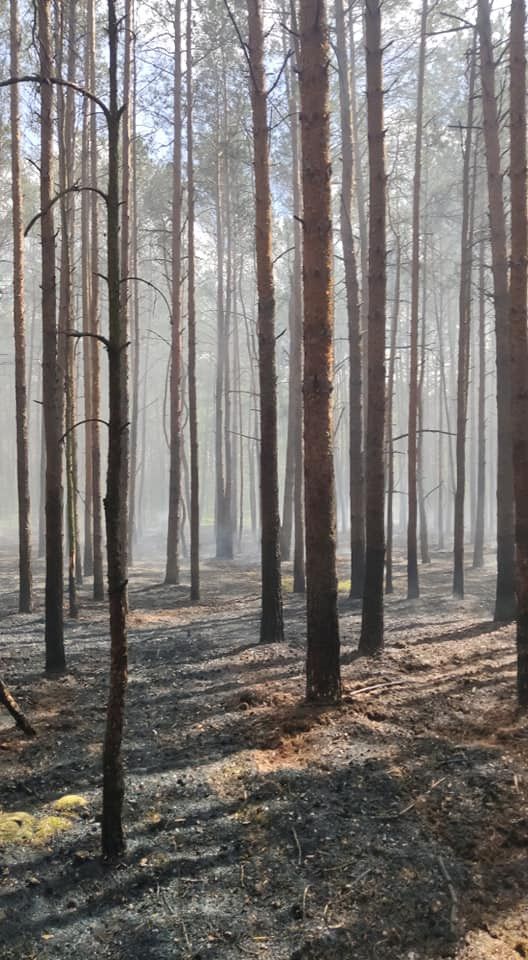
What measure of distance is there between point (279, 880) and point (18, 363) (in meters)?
9.36

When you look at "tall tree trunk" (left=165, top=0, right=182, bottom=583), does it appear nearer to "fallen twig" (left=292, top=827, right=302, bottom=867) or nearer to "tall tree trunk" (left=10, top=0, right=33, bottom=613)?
"tall tree trunk" (left=10, top=0, right=33, bottom=613)

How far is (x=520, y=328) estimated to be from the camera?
20.9 feet

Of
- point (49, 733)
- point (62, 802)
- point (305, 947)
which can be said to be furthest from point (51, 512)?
point (305, 947)

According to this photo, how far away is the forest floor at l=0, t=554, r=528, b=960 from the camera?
3363 millimetres

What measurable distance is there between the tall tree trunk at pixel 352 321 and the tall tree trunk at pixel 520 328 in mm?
5729

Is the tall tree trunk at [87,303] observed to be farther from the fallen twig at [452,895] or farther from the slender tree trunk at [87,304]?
the fallen twig at [452,895]

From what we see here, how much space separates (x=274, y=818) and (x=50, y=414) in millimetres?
5116

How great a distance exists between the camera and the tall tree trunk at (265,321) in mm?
8852

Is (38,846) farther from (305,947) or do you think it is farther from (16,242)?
(16,242)

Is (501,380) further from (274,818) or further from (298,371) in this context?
(274,818)

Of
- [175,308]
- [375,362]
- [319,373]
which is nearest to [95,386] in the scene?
[175,308]

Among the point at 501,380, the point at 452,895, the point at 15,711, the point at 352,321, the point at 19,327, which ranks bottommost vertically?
the point at 452,895

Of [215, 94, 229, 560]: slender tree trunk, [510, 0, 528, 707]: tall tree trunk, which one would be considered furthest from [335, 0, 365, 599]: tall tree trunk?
[215, 94, 229, 560]: slender tree trunk

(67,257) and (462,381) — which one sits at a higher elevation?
(67,257)
